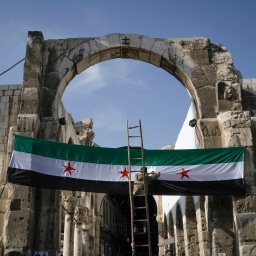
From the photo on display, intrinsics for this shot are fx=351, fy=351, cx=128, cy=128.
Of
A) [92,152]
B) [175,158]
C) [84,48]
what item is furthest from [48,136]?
[175,158]

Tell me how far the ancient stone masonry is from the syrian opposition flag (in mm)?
410

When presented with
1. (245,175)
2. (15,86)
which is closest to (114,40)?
(15,86)

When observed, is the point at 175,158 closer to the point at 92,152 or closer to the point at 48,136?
the point at 92,152

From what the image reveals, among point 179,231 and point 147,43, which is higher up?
point 147,43

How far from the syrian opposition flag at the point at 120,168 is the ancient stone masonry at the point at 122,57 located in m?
0.41

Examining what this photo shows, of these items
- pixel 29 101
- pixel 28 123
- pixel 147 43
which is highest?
pixel 147 43

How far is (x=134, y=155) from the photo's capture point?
750 centimetres

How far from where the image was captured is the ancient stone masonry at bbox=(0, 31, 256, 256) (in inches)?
281

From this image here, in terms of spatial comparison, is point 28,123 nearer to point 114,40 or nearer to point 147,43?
point 114,40

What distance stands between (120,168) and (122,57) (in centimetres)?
323

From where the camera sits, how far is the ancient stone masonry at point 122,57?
7.13 meters

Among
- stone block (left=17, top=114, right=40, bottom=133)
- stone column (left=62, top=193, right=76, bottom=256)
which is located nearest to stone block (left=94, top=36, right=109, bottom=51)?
stone block (left=17, top=114, right=40, bottom=133)

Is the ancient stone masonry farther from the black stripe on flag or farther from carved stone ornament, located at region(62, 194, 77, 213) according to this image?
carved stone ornament, located at region(62, 194, 77, 213)

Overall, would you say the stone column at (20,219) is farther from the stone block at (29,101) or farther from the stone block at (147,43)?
the stone block at (147,43)
